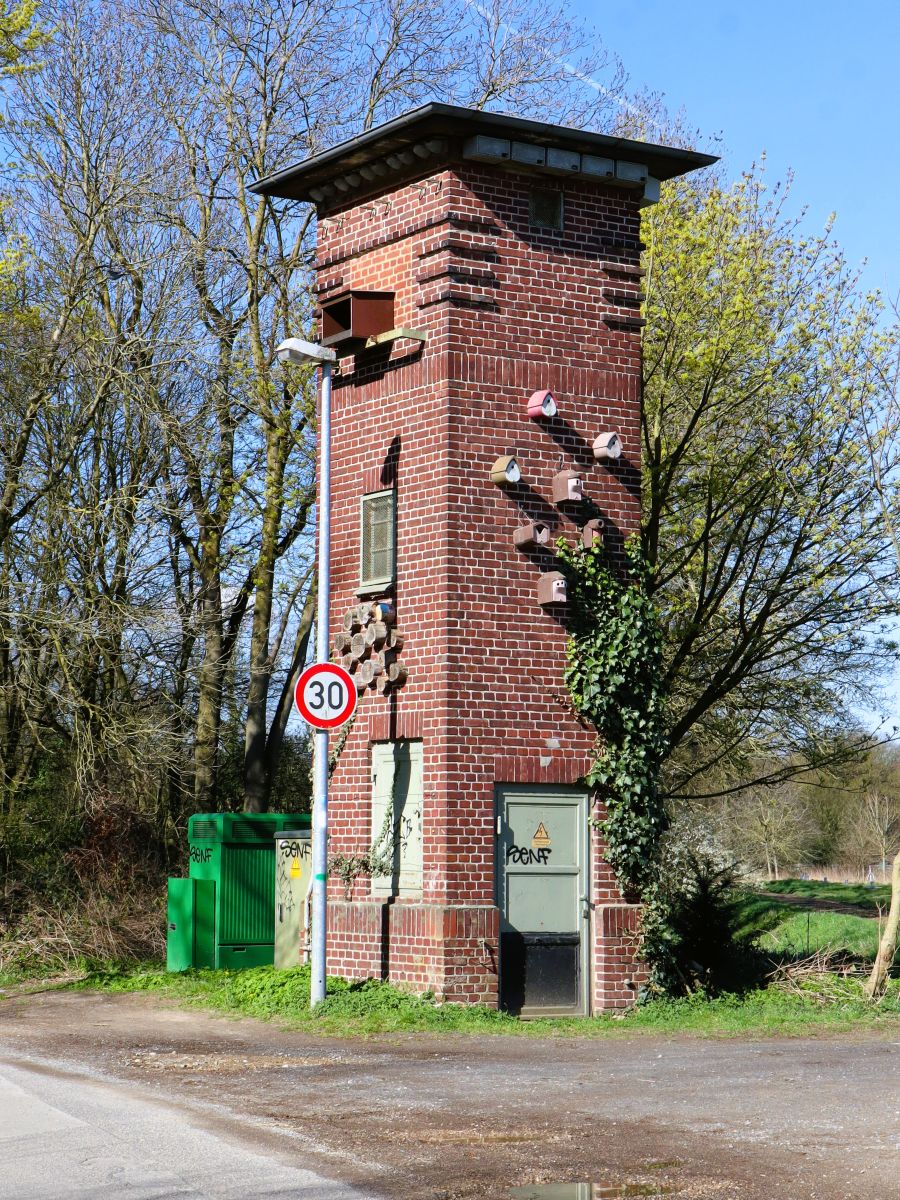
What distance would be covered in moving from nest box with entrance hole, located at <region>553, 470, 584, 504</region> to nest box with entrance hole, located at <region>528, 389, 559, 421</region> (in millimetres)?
686

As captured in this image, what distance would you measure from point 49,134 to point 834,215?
12.1 metres

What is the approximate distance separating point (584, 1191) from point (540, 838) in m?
8.87

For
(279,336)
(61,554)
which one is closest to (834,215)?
(279,336)

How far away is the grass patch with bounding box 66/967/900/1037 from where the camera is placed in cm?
1506

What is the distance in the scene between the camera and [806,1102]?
10492 mm

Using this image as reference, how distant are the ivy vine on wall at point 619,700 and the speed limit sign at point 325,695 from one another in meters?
2.42

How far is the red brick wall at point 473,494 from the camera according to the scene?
53.5 feet

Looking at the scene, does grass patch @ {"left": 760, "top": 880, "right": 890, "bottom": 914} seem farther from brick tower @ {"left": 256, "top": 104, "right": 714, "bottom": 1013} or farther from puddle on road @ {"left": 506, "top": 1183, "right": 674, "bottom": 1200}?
puddle on road @ {"left": 506, "top": 1183, "right": 674, "bottom": 1200}

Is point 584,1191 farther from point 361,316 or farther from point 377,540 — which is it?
point 361,316

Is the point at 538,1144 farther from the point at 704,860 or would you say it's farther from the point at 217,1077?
the point at 704,860

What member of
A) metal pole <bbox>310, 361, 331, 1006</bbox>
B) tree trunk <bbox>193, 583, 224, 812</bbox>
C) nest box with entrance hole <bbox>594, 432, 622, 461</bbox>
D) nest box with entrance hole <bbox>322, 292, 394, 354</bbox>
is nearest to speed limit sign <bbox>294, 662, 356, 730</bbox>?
metal pole <bbox>310, 361, 331, 1006</bbox>

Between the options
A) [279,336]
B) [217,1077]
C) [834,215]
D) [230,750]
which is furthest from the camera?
[230,750]

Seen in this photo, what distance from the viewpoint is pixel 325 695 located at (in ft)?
53.5

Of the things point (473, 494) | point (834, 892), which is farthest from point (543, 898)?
point (834, 892)
